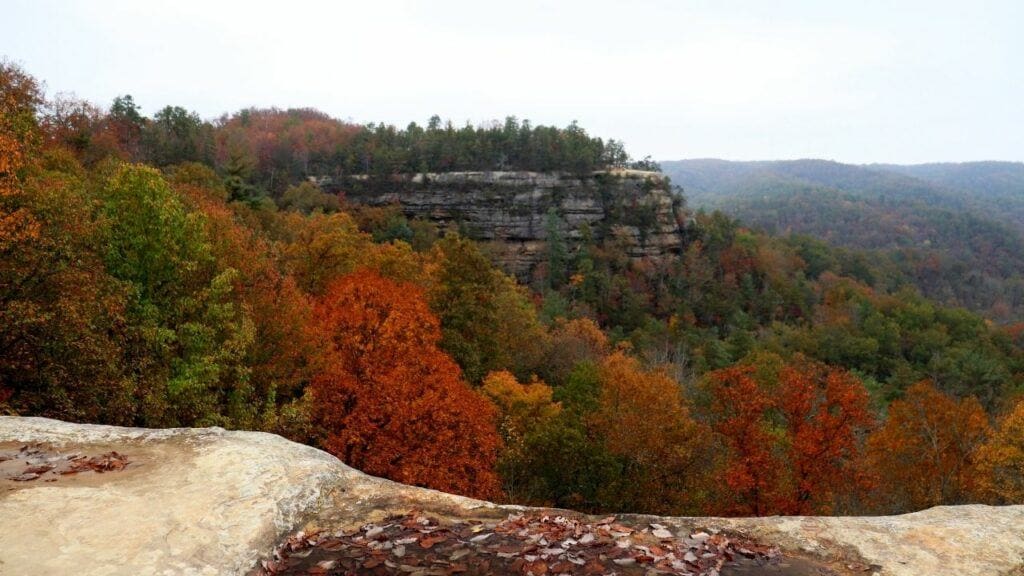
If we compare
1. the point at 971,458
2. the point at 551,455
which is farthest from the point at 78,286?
the point at 971,458

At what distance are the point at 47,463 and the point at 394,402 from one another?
14.1 meters

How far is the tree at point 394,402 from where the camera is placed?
21.7 metres

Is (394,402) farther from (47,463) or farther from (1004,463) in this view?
(1004,463)

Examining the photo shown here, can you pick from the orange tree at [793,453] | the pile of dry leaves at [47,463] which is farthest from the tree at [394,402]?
the pile of dry leaves at [47,463]

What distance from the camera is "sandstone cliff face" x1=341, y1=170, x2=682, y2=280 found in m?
104

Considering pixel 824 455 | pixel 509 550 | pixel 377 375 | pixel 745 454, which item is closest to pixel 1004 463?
pixel 824 455

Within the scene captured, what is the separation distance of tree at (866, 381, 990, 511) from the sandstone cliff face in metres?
72.1

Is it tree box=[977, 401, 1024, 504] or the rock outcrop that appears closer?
the rock outcrop

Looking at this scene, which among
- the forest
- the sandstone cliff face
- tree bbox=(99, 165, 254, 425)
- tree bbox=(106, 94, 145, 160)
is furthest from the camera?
the sandstone cliff face

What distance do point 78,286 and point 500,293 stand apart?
100 ft

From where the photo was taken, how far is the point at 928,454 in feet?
97.7

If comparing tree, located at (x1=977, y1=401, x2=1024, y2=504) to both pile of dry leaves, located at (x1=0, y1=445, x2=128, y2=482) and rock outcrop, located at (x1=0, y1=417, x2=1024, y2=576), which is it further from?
pile of dry leaves, located at (x1=0, y1=445, x2=128, y2=482)

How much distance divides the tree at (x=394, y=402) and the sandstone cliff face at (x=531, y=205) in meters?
77.5

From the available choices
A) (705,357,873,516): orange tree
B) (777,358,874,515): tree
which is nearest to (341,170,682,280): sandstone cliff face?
(705,357,873,516): orange tree
